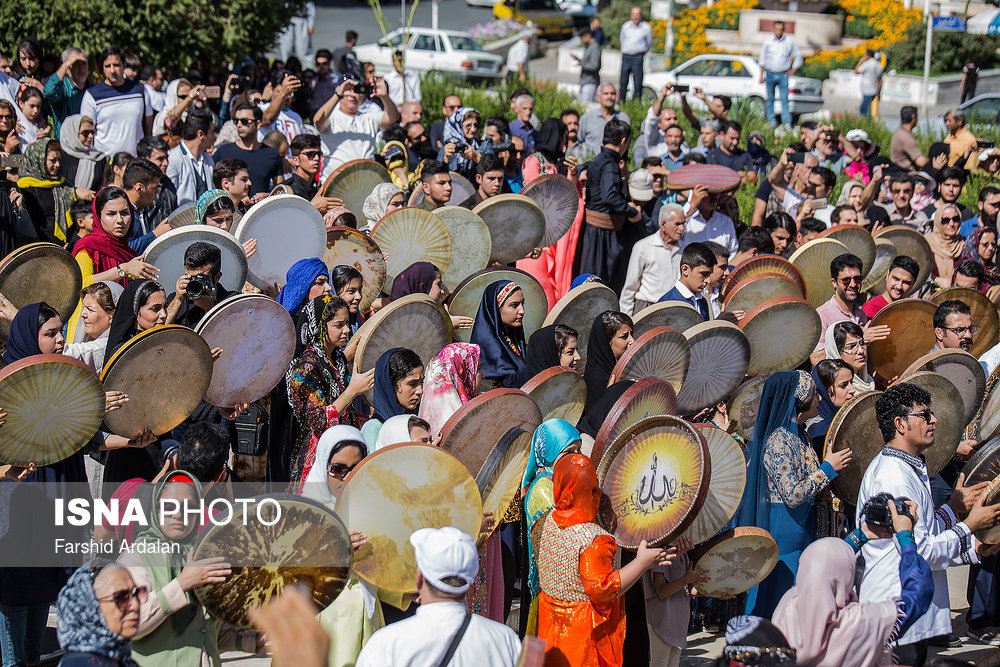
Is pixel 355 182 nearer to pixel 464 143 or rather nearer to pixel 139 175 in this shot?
pixel 139 175

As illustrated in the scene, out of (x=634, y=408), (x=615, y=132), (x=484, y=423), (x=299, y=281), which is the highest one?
(x=615, y=132)

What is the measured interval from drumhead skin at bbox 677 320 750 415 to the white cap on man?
2871 mm

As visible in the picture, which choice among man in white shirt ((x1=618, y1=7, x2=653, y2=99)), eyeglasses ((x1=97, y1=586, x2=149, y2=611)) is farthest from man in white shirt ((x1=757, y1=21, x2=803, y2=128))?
eyeglasses ((x1=97, y1=586, x2=149, y2=611))

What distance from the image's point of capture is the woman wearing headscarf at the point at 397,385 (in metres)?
5.25

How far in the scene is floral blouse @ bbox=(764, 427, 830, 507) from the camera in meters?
5.55

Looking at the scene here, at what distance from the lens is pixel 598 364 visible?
625cm

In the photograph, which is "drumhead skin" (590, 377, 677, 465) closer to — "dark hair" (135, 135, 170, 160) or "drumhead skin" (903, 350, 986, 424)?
"drumhead skin" (903, 350, 986, 424)

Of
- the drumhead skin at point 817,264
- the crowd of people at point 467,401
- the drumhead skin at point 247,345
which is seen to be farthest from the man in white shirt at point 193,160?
the drumhead skin at point 817,264

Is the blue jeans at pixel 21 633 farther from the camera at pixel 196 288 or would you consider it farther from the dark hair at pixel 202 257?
the dark hair at pixel 202 257

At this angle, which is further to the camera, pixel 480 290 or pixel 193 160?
pixel 193 160

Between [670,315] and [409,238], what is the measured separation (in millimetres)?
1886

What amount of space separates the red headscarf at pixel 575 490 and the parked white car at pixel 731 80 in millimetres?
18105

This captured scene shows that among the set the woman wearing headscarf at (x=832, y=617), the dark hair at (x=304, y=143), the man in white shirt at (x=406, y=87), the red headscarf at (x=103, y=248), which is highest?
the man in white shirt at (x=406, y=87)

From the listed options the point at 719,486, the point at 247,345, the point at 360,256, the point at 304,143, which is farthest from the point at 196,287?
the point at 304,143
